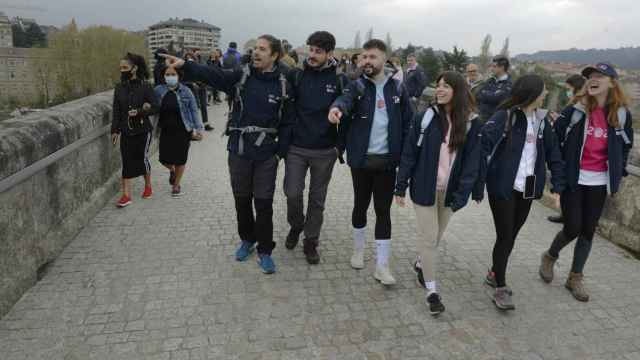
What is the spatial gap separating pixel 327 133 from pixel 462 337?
6.86 ft

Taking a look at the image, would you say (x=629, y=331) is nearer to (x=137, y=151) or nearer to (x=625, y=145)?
(x=625, y=145)

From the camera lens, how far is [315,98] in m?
4.35

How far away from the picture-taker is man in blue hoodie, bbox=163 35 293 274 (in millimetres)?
4242

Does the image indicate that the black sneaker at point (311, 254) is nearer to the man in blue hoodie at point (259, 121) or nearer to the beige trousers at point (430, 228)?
the man in blue hoodie at point (259, 121)

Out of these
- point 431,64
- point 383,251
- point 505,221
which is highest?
point 431,64

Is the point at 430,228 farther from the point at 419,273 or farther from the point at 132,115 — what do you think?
the point at 132,115

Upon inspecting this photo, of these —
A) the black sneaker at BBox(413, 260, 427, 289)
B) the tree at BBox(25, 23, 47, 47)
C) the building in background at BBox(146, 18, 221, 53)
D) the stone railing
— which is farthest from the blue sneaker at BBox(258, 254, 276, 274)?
the building in background at BBox(146, 18, 221, 53)

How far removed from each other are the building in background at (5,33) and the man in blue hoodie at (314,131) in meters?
123

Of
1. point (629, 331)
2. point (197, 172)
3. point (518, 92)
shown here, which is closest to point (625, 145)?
point (518, 92)

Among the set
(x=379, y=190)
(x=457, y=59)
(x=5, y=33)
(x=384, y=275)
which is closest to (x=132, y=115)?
(x=379, y=190)

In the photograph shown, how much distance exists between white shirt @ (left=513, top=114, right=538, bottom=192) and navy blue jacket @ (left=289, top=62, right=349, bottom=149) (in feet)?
5.24

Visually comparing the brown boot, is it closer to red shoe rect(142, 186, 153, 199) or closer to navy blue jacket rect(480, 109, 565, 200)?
navy blue jacket rect(480, 109, 565, 200)

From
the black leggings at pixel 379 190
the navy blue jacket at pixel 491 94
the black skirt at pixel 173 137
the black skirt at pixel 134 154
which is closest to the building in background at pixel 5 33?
the black skirt at pixel 173 137

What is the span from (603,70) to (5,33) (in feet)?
421
